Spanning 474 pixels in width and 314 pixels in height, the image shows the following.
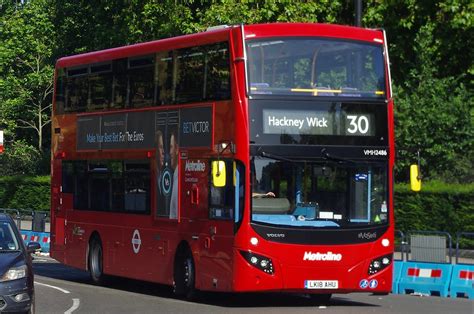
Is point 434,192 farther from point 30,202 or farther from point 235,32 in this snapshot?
point 30,202

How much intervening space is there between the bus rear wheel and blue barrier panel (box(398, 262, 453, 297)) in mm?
5787

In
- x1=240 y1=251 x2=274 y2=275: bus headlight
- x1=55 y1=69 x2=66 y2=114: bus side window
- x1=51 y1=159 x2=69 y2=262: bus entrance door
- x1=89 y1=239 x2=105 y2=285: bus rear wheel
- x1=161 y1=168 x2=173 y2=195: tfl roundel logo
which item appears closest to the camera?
x1=240 y1=251 x2=274 y2=275: bus headlight

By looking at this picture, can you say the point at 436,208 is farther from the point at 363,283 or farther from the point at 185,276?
the point at 363,283

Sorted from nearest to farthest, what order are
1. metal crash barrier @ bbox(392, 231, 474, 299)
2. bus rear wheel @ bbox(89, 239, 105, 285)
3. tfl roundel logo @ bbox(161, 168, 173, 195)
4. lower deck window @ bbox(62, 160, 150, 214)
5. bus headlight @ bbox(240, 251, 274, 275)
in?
1. bus headlight @ bbox(240, 251, 274, 275)
2. tfl roundel logo @ bbox(161, 168, 173, 195)
3. lower deck window @ bbox(62, 160, 150, 214)
4. metal crash barrier @ bbox(392, 231, 474, 299)
5. bus rear wheel @ bbox(89, 239, 105, 285)

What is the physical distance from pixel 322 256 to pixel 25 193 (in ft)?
121

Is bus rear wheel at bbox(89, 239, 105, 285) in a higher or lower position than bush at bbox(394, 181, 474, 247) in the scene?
lower

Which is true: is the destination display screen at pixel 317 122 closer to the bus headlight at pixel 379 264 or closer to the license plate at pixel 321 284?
the bus headlight at pixel 379 264

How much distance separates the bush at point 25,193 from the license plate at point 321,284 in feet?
113

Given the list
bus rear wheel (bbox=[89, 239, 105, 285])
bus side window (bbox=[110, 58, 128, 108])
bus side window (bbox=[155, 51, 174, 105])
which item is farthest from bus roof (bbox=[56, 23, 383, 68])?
bus rear wheel (bbox=[89, 239, 105, 285])

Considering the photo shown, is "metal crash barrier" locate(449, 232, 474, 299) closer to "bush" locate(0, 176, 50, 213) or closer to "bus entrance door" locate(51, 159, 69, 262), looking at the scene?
"bus entrance door" locate(51, 159, 69, 262)

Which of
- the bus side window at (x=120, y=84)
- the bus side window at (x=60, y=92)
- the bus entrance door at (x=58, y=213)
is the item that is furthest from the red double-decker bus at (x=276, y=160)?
the bus entrance door at (x=58, y=213)

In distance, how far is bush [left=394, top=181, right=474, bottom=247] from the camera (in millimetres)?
31000

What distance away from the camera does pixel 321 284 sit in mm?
16984

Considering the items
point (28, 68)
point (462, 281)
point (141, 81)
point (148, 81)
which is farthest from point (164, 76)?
point (28, 68)
